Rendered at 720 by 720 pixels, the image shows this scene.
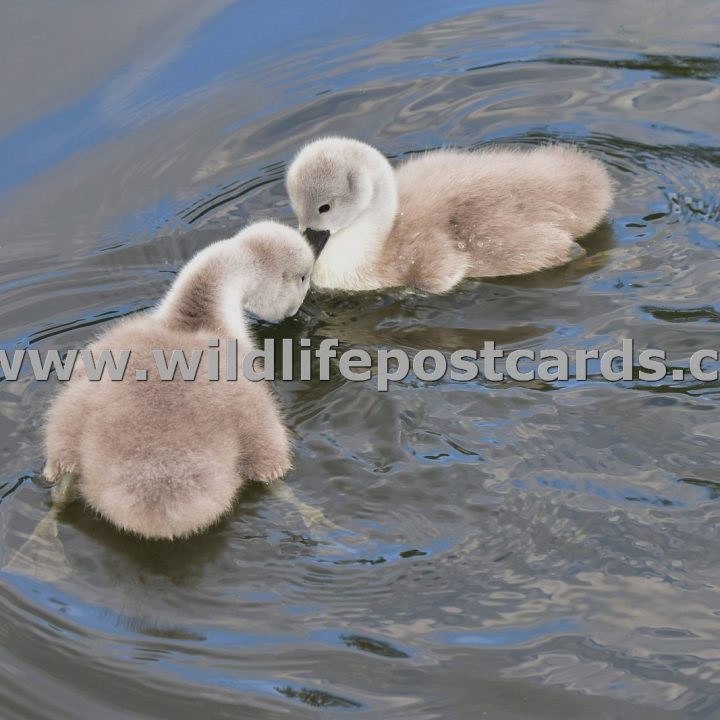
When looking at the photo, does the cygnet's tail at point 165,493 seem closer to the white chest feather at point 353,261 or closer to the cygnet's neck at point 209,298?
the cygnet's neck at point 209,298

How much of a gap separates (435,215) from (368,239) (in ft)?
1.05

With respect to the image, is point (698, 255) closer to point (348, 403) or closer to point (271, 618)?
point (348, 403)

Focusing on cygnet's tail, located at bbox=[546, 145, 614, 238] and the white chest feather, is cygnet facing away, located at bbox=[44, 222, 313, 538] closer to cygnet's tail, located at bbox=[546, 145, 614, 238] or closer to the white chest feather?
the white chest feather

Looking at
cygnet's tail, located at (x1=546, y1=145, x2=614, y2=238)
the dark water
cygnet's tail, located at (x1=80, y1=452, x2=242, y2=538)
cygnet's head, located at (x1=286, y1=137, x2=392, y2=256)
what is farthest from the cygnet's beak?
cygnet's tail, located at (x1=80, y1=452, x2=242, y2=538)

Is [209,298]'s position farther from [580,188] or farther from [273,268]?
[580,188]

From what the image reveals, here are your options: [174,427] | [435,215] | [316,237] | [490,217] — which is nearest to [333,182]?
[316,237]

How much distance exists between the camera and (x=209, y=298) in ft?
15.2

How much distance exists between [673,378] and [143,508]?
209 cm

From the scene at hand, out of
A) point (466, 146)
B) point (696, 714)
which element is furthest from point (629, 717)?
point (466, 146)

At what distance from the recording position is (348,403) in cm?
473

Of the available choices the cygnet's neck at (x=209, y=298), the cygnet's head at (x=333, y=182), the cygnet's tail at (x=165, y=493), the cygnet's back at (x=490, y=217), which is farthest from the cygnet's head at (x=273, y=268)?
the cygnet's tail at (x=165, y=493)

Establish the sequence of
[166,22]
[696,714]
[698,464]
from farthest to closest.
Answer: [166,22] → [698,464] → [696,714]

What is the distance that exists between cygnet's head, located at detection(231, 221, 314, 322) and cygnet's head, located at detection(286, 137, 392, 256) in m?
0.28

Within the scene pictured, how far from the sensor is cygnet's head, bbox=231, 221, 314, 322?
498 centimetres
